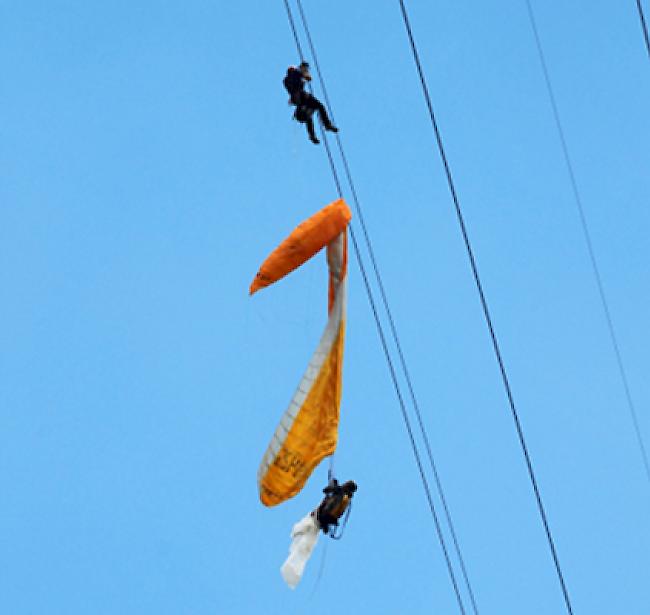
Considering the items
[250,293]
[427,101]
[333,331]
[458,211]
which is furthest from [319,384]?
[427,101]

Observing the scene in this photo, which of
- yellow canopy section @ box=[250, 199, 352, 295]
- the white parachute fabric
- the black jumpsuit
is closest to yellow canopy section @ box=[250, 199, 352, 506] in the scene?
yellow canopy section @ box=[250, 199, 352, 295]

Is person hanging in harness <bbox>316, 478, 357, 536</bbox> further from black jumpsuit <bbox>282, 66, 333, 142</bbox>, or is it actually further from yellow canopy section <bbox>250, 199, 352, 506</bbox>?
black jumpsuit <bbox>282, 66, 333, 142</bbox>

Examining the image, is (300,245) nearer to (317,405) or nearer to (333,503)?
(317,405)

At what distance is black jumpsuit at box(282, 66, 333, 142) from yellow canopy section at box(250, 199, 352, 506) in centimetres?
140

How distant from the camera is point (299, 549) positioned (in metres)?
19.7

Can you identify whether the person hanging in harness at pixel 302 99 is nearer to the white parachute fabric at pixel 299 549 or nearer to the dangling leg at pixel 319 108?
the dangling leg at pixel 319 108

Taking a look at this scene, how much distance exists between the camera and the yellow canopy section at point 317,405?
18.8 m

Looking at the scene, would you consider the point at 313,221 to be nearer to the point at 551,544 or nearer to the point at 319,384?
the point at 319,384

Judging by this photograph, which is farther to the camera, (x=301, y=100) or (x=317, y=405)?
(x=317, y=405)

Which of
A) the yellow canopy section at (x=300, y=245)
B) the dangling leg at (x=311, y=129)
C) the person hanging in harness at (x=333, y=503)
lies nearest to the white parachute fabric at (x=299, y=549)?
the person hanging in harness at (x=333, y=503)

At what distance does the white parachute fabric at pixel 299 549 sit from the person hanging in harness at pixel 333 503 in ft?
0.49

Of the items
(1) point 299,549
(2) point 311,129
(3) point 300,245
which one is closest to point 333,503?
(1) point 299,549

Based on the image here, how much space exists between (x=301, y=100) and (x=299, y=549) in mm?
7666

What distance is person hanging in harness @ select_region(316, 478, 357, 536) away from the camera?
1978cm
